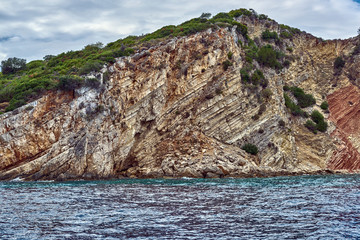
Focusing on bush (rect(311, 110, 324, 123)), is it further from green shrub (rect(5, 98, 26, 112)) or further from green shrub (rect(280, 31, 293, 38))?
green shrub (rect(5, 98, 26, 112))

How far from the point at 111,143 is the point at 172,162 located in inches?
274

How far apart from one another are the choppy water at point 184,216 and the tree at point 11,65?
4664 cm

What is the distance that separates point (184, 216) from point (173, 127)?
29.5 m

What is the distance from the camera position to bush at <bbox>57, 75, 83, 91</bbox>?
1623 inches

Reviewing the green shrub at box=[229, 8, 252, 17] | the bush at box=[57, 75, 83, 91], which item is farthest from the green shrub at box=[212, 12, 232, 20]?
the bush at box=[57, 75, 83, 91]

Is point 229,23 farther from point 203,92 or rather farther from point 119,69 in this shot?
point 119,69

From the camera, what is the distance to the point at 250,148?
147ft

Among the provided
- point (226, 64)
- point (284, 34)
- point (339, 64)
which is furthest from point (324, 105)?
point (226, 64)

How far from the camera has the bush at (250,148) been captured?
44.5 m

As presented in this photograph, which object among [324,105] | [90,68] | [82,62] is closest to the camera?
[90,68]

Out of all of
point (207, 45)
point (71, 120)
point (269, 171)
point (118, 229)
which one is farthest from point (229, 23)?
point (118, 229)

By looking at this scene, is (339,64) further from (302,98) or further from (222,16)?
(222,16)

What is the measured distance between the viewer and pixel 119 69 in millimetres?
45250

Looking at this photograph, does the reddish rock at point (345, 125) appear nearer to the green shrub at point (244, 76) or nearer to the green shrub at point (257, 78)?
the green shrub at point (257, 78)
